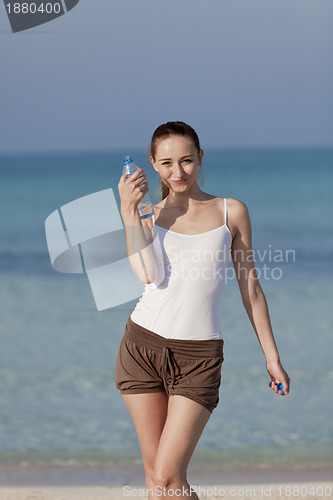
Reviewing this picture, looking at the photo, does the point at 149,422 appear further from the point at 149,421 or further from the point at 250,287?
the point at 250,287

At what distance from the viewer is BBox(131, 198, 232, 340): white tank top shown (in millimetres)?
2541

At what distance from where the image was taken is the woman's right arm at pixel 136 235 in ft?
8.20

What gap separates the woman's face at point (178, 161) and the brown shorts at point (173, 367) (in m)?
0.54

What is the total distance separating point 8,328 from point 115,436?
174 inches

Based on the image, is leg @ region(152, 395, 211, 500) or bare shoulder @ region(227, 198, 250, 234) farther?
bare shoulder @ region(227, 198, 250, 234)

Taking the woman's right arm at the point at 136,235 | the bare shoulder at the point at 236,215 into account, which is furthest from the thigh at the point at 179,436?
the bare shoulder at the point at 236,215

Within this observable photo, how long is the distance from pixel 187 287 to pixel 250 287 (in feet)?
0.84

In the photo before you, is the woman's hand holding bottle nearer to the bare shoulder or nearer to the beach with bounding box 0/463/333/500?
the bare shoulder

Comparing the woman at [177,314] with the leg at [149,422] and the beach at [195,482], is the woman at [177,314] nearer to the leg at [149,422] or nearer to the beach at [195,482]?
the leg at [149,422]

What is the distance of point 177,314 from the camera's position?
2.54m

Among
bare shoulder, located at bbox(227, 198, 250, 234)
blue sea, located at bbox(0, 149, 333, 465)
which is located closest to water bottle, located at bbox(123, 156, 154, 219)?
blue sea, located at bbox(0, 149, 333, 465)

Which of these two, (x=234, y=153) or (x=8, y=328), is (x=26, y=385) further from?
(x=234, y=153)

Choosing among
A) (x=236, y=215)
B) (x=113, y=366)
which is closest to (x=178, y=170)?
(x=236, y=215)

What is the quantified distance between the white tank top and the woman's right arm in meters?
0.07
